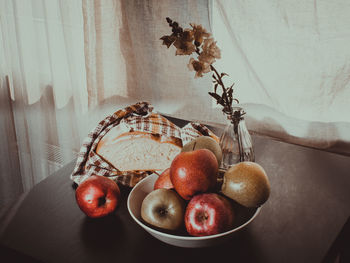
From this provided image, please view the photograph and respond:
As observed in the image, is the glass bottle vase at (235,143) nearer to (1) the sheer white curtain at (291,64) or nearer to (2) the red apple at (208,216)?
(2) the red apple at (208,216)

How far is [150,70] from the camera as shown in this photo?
1.56 meters

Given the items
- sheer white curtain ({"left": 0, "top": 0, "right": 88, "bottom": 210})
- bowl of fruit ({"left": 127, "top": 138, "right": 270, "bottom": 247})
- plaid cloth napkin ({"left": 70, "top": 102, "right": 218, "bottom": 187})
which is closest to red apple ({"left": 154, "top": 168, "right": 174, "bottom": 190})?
bowl of fruit ({"left": 127, "top": 138, "right": 270, "bottom": 247})

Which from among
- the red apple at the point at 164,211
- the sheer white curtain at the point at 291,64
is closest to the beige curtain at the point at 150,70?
the sheer white curtain at the point at 291,64

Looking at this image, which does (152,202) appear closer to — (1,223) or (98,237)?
(98,237)

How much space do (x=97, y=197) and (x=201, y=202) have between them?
→ 0.80 ft

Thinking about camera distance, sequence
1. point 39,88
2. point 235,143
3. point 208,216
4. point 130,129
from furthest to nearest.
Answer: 1. point 39,88
2. point 130,129
3. point 235,143
4. point 208,216

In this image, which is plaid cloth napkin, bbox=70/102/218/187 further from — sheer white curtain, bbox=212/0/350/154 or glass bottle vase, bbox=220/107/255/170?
sheer white curtain, bbox=212/0/350/154

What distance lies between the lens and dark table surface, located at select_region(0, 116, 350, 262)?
2.16ft

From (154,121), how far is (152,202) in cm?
43

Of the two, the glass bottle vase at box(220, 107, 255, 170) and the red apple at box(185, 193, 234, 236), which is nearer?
the red apple at box(185, 193, 234, 236)

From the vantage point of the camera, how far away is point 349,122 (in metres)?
1.15

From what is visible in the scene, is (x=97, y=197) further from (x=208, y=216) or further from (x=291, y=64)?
(x=291, y=64)

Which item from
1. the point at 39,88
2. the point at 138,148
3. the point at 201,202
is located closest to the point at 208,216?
the point at 201,202

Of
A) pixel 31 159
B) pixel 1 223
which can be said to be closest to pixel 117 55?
pixel 31 159
